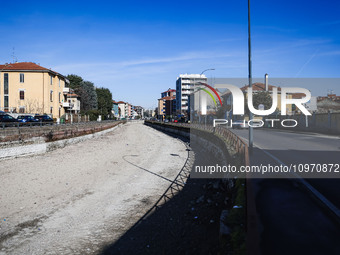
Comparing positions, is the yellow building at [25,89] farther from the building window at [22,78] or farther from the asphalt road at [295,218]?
the asphalt road at [295,218]

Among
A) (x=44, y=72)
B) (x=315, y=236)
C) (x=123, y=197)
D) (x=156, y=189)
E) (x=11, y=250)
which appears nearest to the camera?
(x=315, y=236)

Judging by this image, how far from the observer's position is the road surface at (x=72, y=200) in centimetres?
862

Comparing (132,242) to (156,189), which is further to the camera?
(156,189)

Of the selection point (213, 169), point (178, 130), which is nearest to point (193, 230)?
point (213, 169)

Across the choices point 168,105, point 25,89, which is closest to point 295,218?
point 25,89

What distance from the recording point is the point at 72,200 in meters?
12.4

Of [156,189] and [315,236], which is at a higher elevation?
[315,236]

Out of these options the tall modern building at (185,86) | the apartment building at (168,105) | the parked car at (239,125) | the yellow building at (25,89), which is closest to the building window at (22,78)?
the yellow building at (25,89)

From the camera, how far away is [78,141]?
117ft

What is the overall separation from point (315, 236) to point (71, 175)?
15.1m

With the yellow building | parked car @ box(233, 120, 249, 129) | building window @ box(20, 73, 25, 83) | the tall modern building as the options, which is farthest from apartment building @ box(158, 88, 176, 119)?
parked car @ box(233, 120, 249, 129)

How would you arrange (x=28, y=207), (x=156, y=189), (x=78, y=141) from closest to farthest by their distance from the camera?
(x=28, y=207)
(x=156, y=189)
(x=78, y=141)

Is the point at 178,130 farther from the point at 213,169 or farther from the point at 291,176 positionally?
the point at 291,176

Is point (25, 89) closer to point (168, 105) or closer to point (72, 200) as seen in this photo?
point (72, 200)
